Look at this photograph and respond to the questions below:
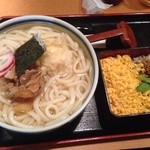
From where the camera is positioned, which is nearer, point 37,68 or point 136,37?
point 37,68

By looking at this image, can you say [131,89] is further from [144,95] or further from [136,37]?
[136,37]

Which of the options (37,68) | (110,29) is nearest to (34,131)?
(37,68)

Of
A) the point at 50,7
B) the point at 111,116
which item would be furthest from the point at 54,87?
the point at 50,7

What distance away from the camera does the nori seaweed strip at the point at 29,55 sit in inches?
57.0

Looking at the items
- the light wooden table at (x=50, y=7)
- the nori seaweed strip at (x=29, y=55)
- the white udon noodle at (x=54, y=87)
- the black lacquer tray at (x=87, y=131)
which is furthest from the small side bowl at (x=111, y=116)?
the light wooden table at (x=50, y=7)

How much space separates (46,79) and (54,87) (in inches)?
2.2

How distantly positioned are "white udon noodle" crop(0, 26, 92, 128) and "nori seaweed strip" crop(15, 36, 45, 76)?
8 centimetres

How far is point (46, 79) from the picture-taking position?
1510mm

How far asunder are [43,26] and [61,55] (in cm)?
20

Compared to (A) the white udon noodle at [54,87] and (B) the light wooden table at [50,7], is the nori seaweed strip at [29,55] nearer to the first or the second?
(A) the white udon noodle at [54,87]

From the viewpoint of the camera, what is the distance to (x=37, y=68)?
1.50m

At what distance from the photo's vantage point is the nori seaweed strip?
1.45 metres

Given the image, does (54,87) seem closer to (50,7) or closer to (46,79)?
(46,79)

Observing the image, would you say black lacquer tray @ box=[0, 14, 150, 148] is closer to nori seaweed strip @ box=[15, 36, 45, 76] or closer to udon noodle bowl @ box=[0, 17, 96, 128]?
udon noodle bowl @ box=[0, 17, 96, 128]
